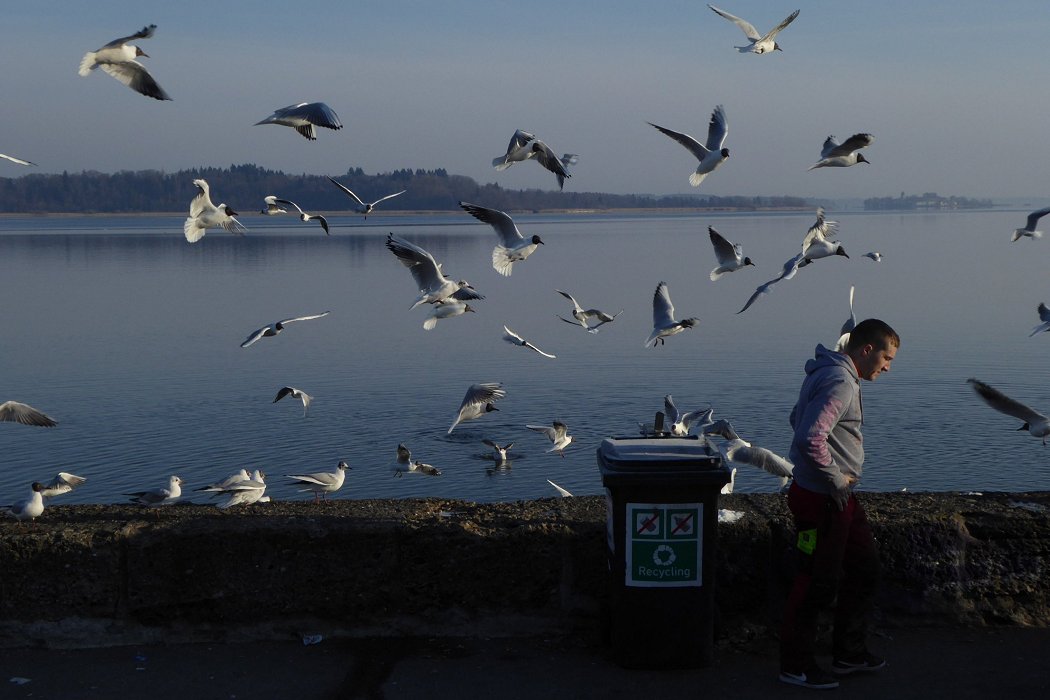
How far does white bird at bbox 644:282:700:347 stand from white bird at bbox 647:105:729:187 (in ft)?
5.00

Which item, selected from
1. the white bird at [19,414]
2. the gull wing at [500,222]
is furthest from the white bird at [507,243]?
the white bird at [19,414]

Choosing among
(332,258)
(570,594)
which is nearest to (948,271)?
(332,258)

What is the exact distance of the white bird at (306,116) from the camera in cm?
1164

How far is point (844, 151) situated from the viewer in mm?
13891

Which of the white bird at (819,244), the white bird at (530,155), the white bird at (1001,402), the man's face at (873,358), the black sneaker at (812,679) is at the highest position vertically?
the white bird at (530,155)

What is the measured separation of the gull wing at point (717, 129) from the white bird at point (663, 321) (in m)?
1.72

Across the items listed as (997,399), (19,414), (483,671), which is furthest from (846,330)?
(483,671)

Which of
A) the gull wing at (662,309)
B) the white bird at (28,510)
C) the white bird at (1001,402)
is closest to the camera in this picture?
the white bird at (28,510)

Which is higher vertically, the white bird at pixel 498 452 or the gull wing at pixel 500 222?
the gull wing at pixel 500 222

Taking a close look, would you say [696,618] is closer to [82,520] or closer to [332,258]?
[82,520]

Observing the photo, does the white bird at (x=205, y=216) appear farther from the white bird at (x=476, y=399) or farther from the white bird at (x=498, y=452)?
the white bird at (x=498, y=452)

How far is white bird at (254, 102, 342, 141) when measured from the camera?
11641mm

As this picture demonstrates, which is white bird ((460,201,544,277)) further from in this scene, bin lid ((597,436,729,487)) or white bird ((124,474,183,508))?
bin lid ((597,436,729,487))

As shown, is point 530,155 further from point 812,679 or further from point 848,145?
point 812,679
